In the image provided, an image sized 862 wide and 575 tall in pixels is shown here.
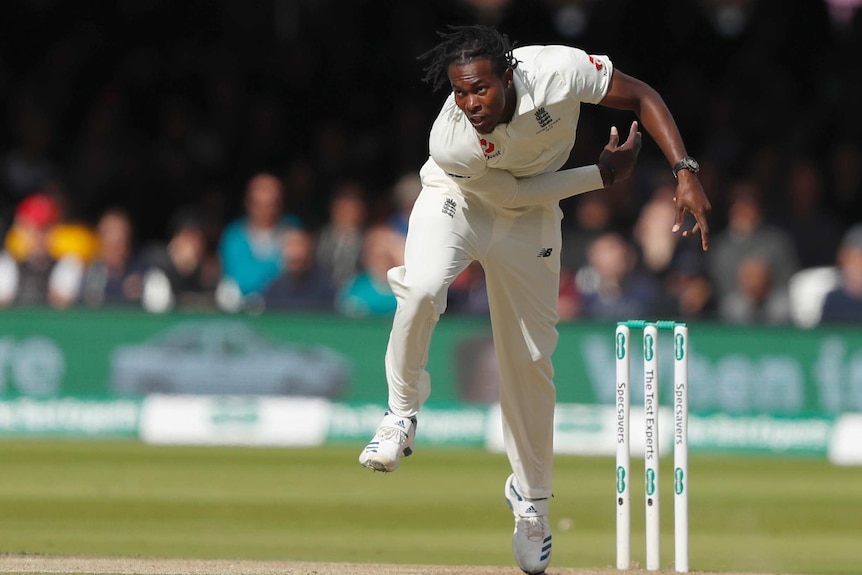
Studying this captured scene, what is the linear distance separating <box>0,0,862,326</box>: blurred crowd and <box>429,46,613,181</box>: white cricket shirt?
5762mm

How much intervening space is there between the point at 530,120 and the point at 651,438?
56.5 inches

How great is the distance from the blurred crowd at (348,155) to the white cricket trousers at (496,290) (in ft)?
17.6

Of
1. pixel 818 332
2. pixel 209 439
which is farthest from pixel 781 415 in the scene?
pixel 209 439

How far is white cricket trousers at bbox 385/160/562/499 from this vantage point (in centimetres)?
536

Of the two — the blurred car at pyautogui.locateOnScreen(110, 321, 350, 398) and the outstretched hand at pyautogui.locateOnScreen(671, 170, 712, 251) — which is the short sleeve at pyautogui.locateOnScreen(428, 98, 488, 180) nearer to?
the outstretched hand at pyautogui.locateOnScreen(671, 170, 712, 251)

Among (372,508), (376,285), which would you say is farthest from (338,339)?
(372,508)

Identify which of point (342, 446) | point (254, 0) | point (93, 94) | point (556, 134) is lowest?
point (342, 446)

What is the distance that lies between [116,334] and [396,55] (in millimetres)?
5284

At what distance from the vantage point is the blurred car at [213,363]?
1097cm

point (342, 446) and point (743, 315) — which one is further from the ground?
point (743, 315)

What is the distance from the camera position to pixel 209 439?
11.0 metres

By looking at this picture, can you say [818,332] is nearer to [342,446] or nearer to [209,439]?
[342,446]

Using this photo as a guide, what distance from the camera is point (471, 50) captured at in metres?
5.11

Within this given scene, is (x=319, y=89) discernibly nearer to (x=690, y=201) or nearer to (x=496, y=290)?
(x=496, y=290)
